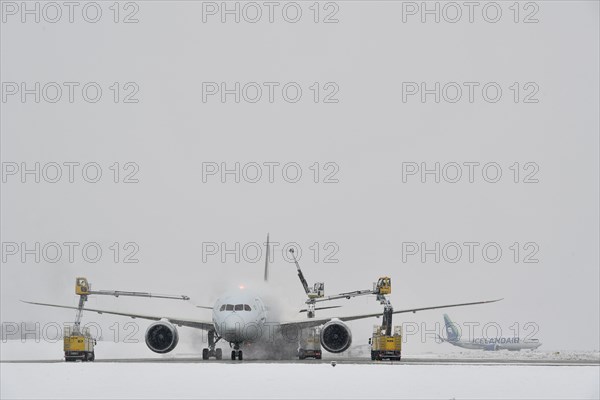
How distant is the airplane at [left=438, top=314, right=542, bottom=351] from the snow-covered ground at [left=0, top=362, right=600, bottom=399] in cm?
10310

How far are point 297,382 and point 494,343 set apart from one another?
115 m

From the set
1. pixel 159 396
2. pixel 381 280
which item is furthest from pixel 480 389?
pixel 381 280

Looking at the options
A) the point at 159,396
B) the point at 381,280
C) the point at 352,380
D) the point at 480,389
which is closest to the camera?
the point at 159,396

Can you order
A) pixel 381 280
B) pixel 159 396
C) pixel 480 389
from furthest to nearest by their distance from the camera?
1. pixel 381 280
2. pixel 480 389
3. pixel 159 396

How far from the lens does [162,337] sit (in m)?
57.6

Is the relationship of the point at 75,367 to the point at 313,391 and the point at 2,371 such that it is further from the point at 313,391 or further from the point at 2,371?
the point at 313,391

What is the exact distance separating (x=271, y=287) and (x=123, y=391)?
36.4m

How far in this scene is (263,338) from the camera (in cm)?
5962

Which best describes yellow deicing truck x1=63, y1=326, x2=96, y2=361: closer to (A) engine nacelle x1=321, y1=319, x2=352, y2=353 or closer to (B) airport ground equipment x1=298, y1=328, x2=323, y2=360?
(B) airport ground equipment x1=298, y1=328, x2=323, y2=360

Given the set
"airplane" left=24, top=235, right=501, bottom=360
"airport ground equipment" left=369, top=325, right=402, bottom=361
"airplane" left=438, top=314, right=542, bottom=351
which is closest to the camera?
"airport ground equipment" left=369, top=325, right=402, bottom=361

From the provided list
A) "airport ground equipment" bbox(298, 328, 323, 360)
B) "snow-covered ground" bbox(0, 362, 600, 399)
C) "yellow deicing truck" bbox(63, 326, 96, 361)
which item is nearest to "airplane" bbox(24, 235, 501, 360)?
"airport ground equipment" bbox(298, 328, 323, 360)

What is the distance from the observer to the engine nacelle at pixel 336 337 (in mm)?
56562

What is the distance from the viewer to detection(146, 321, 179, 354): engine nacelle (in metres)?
57.4

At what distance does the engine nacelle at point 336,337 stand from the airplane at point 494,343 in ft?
277
